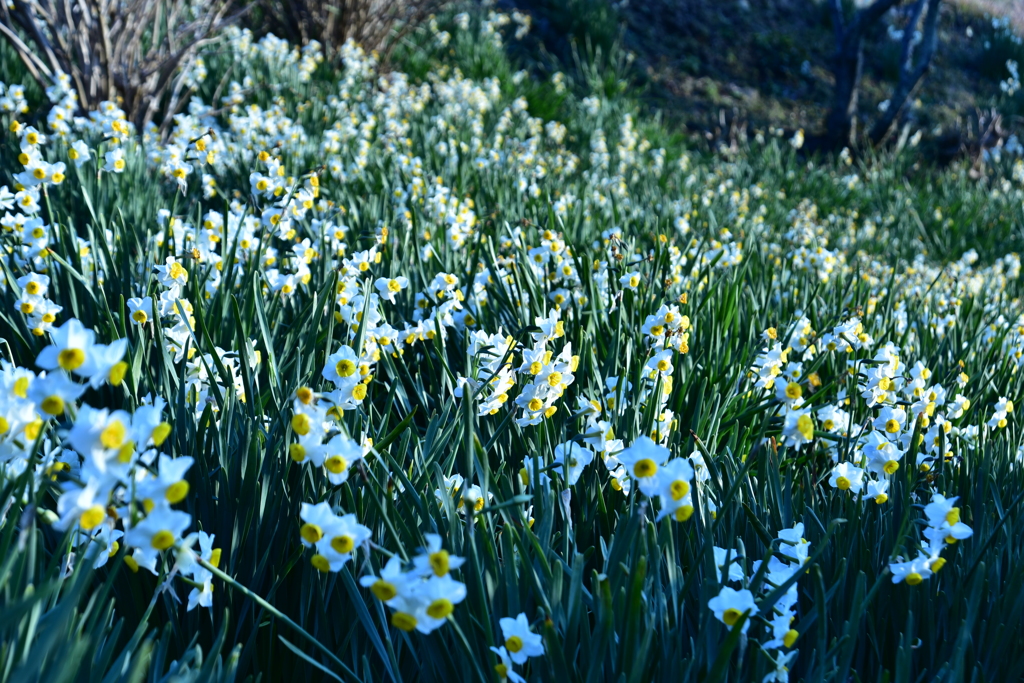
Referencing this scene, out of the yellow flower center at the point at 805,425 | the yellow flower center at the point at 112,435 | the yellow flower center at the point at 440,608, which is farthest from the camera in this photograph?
the yellow flower center at the point at 805,425

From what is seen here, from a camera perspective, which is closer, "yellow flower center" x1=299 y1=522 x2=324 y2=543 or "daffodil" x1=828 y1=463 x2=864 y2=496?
"yellow flower center" x1=299 y1=522 x2=324 y2=543

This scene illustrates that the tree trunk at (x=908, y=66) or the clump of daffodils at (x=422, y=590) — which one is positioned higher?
the tree trunk at (x=908, y=66)

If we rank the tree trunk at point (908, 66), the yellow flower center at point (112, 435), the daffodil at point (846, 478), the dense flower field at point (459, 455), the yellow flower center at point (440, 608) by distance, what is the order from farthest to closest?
the tree trunk at point (908, 66)
the daffodil at point (846, 478)
the dense flower field at point (459, 455)
the yellow flower center at point (440, 608)
the yellow flower center at point (112, 435)

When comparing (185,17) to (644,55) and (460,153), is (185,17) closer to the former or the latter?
(460,153)

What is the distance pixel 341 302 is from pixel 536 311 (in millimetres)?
587

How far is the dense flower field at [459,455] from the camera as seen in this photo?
1053mm

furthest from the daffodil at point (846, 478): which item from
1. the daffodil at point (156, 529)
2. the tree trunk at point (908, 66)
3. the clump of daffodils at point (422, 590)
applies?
the tree trunk at point (908, 66)

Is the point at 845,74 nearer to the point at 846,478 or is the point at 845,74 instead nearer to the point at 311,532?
the point at 846,478

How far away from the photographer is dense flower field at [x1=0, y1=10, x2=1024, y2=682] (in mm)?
1053

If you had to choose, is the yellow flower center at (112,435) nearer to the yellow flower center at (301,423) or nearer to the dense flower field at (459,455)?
the dense flower field at (459,455)

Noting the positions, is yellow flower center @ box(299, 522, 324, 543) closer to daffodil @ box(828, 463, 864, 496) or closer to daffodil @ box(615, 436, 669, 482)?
daffodil @ box(615, 436, 669, 482)

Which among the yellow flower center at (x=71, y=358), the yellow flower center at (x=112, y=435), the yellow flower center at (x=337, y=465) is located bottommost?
the yellow flower center at (x=112, y=435)

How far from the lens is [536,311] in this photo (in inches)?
93.0

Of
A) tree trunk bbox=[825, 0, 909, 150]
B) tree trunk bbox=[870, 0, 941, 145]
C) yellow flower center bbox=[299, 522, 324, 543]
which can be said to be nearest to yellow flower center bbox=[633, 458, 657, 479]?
yellow flower center bbox=[299, 522, 324, 543]
